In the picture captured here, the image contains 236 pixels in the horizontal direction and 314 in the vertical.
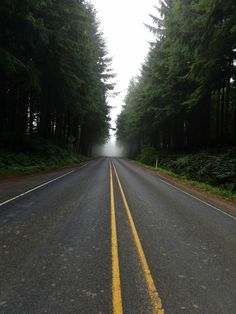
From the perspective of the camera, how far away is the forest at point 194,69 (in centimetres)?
1398

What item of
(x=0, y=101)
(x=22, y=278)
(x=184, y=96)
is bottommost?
(x=22, y=278)

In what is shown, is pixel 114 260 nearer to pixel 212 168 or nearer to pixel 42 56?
pixel 212 168

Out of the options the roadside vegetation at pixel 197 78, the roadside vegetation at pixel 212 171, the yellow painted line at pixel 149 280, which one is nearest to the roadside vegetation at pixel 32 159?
the roadside vegetation at pixel 212 171

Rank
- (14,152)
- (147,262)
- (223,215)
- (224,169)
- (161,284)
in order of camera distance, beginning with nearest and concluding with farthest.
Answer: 1. (161,284)
2. (147,262)
3. (223,215)
4. (224,169)
5. (14,152)

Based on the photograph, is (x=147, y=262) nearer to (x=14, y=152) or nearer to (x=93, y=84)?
(x=14, y=152)

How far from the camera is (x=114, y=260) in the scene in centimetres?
471

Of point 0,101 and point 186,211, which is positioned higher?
point 0,101

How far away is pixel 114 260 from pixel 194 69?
52.9 ft

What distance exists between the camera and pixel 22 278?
397 centimetres

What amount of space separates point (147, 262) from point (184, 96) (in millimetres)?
22893

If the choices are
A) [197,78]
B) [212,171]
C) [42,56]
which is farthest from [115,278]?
[42,56]

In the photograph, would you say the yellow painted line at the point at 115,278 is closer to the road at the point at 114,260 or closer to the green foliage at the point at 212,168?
the road at the point at 114,260

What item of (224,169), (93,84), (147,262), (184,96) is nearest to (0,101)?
(93,84)

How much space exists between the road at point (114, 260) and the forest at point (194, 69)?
9861 mm
